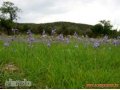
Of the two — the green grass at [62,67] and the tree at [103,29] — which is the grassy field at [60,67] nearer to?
the green grass at [62,67]

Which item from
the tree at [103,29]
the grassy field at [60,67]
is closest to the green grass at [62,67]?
the grassy field at [60,67]

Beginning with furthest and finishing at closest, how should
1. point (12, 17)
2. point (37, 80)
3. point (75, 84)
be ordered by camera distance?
point (12, 17) < point (37, 80) < point (75, 84)

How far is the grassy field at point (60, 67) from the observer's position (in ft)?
15.1

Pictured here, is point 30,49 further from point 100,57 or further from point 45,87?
point 45,87

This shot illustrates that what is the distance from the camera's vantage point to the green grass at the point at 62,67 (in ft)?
15.1

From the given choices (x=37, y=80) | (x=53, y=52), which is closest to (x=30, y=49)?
(x=53, y=52)

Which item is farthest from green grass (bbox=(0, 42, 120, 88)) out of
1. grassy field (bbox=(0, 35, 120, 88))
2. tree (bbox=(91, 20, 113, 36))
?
tree (bbox=(91, 20, 113, 36))

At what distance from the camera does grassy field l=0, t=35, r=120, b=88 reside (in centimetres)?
460

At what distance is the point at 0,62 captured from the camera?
5730mm

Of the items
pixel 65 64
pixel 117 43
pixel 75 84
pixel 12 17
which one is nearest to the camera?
pixel 75 84

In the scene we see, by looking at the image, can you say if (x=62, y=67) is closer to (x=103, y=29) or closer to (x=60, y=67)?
(x=60, y=67)

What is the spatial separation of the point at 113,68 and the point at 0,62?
201cm

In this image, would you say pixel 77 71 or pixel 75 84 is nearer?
pixel 75 84

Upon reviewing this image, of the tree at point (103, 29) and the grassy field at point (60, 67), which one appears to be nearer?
the grassy field at point (60, 67)
